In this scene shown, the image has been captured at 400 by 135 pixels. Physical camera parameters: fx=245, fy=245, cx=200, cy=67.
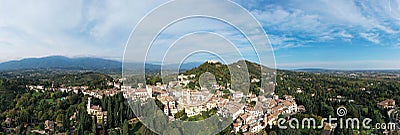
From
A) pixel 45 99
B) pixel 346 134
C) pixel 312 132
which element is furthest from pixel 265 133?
pixel 45 99

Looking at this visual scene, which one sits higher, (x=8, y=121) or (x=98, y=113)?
(x=98, y=113)

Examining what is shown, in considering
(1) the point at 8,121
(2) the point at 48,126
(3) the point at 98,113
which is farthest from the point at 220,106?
(1) the point at 8,121

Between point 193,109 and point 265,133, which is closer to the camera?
point 193,109

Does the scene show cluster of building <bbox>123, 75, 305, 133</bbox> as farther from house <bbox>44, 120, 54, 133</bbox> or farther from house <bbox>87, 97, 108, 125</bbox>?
house <bbox>44, 120, 54, 133</bbox>

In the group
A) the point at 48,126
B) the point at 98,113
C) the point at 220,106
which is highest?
the point at 220,106

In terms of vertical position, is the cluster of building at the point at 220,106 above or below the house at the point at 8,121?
above

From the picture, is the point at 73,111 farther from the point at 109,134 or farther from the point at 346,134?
the point at 346,134

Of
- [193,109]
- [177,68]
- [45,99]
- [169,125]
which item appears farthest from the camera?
[45,99]

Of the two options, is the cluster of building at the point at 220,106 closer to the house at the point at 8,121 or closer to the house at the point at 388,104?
the house at the point at 388,104

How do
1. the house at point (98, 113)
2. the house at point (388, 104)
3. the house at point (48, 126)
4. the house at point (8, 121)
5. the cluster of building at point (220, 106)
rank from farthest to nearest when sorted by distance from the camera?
the house at point (388, 104) < the house at point (8, 121) < the house at point (98, 113) < the house at point (48, 126) < the cluster of building at point (220, 106)

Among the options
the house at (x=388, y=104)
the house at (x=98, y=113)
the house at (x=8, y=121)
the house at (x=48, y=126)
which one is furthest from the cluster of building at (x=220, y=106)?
the house at (x=8, y=121)

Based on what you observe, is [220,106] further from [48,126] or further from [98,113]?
[48,126]
